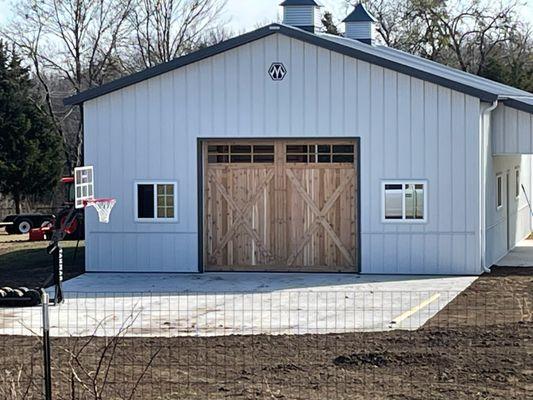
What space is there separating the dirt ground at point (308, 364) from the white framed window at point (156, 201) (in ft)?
25.3

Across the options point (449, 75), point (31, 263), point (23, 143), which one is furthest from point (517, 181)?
point (23, 143)

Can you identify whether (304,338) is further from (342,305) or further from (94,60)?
(94,60)

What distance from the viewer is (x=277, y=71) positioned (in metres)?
21.1

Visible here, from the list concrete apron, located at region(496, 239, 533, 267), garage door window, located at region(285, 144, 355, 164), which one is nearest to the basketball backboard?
garage door window, located at region(285, 144, 355, 164)

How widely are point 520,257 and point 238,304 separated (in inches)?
361

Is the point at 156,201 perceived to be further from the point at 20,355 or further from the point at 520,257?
the point at 20,355

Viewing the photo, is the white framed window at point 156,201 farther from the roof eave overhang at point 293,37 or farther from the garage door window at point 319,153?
the garage door window at point 319,153

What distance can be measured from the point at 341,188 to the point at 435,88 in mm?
2574

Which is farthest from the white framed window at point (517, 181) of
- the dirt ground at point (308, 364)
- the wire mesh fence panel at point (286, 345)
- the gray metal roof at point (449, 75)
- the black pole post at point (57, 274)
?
the black pole post at point (57, 274)

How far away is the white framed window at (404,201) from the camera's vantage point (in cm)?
2088

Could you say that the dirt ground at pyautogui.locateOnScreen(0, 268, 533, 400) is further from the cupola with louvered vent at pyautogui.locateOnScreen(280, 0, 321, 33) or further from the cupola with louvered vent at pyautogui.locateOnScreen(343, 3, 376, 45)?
the cupola with louvered vent at pyautogui.locateOnScreen(343, 3, 376, 45)

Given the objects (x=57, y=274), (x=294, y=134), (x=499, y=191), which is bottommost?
(x=57, y=274)

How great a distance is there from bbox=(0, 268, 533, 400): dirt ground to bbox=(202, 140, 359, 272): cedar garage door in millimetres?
6432

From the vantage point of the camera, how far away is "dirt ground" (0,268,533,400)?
1024 centimetres
